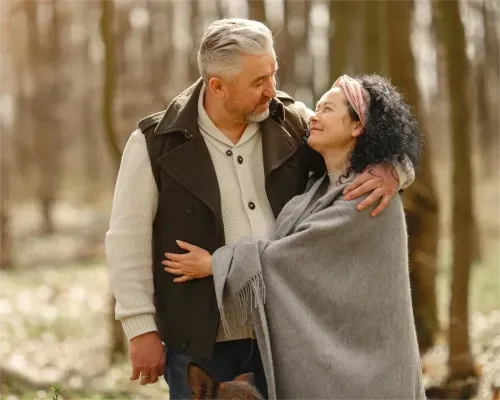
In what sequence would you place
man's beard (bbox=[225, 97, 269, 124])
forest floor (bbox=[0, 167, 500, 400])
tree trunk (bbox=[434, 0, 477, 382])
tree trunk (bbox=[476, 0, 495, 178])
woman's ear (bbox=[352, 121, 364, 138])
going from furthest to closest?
tree trunk (bbox=[476, 0, 495, 178]) → forest floor (bbox=[0, 167, 500, 400]) → tree trunk (bbox=[434, 0, 477, 382]) → man's beard (bbox=[225, 97, 269, 124]) → woman's ear (bbox=[352, 121, 364, 138])

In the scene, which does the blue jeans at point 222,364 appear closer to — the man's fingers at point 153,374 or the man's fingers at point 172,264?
the man's fingers at point 153,374

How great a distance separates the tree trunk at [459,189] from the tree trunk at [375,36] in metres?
0.59

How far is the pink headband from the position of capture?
3.67 m

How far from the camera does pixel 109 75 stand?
920 centimetres

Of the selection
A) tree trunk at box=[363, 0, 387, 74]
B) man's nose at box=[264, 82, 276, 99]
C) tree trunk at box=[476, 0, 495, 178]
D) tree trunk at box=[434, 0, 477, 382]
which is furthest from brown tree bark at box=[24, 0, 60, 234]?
man's nose at box=[264, 82, 276, 99]

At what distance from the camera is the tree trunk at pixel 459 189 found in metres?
6.93

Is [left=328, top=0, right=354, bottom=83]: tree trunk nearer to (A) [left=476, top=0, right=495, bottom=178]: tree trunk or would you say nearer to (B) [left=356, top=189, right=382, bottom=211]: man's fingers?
(B) [left=356, top=189, right=382, bottom=211]: man's fingers

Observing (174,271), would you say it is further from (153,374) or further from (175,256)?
(153,374)

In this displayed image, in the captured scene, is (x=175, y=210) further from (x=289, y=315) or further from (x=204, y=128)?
(x=289, y=315)

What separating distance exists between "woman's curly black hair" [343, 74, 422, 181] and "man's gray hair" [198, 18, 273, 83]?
46 cm

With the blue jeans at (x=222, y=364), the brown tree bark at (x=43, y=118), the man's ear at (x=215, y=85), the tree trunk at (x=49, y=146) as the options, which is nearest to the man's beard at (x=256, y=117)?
the man's ear at (x=215, y=85)

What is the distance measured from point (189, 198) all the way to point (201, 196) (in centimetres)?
6

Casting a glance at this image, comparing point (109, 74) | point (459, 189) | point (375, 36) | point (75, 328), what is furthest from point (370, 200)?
point (75, 328)

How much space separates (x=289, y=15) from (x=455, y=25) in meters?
17.6
